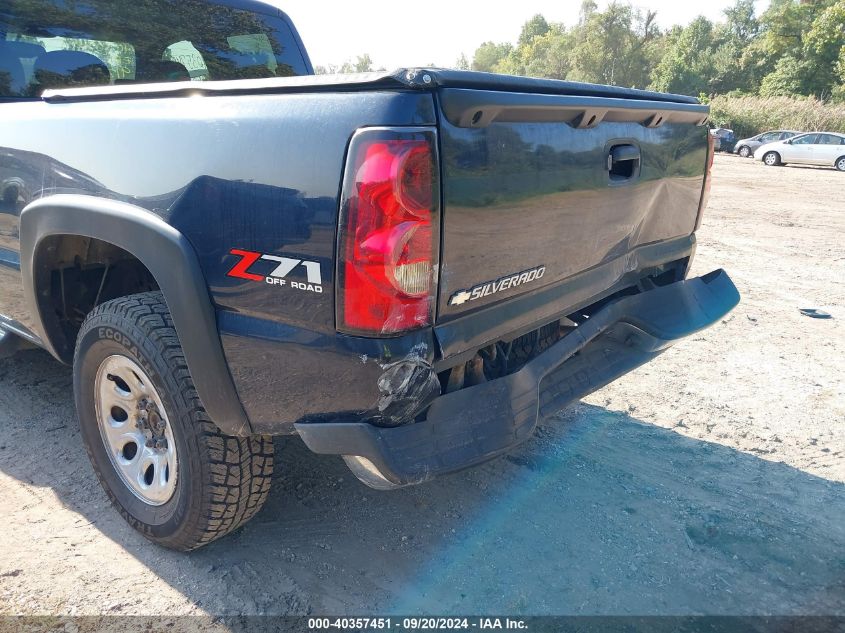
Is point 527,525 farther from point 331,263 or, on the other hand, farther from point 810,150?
point 810,150

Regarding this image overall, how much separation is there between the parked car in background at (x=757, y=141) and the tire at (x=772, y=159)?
2.00 m

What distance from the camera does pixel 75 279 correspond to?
268 cm

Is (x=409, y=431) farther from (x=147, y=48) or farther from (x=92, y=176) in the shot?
(x=147, y=48)

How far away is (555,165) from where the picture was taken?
6.70 ft

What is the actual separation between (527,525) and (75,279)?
2.13 m

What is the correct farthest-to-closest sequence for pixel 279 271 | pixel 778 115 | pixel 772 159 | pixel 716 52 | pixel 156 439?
pixel 716 52 < pixel 778 115 < pixel 772 159 < pixel 156 439 < pixel 279 271

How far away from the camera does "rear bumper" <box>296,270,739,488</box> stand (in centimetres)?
177

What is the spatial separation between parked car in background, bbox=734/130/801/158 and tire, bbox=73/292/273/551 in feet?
92.8

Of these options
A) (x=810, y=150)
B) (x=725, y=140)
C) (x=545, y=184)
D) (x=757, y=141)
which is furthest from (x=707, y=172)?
(x=725, y=140)

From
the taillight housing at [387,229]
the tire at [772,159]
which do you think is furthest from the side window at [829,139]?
the taillight housing at [387,229]

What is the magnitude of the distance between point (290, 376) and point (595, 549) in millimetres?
1394

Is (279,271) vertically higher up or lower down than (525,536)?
higher up

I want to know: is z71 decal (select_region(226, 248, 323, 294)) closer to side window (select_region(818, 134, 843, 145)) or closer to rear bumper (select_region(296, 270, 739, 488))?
rear bumper (select_region(296, 270, 739, 488))

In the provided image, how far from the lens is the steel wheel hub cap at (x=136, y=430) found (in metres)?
2.31
